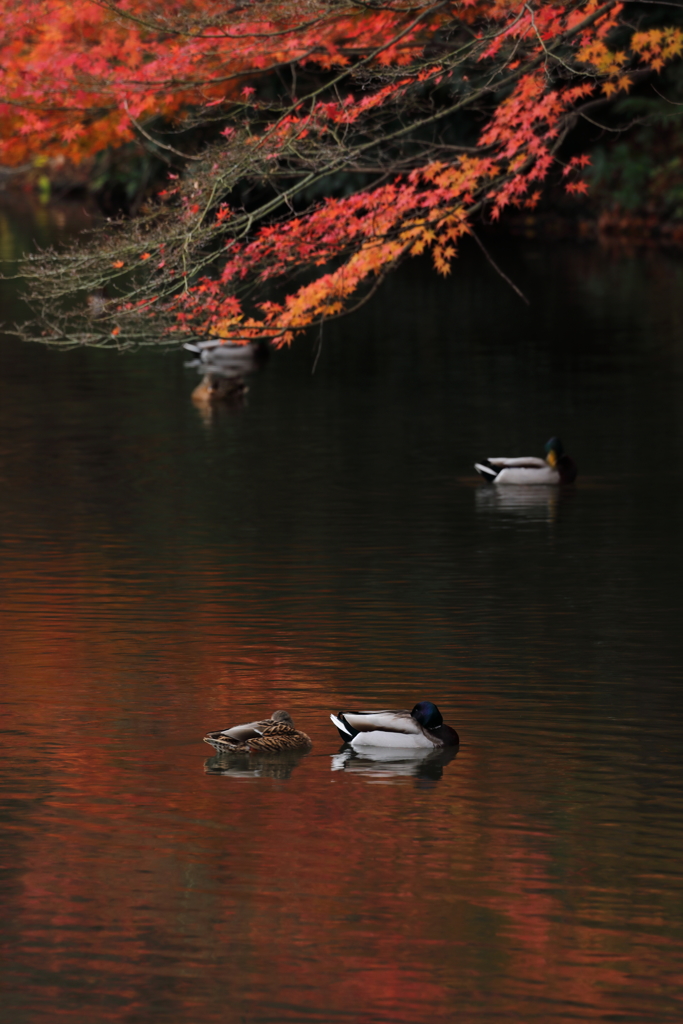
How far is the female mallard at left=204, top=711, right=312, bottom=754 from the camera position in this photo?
36.5 feet

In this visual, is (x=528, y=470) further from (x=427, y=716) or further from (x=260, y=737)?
(x=260, y=737)

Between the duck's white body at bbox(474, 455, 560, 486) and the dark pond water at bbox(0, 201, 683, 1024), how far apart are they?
286 mm

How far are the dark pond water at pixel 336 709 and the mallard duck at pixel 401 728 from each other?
15cm

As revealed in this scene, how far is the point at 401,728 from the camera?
1123 centimetres

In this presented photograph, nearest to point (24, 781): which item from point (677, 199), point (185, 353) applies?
point (185, 353)

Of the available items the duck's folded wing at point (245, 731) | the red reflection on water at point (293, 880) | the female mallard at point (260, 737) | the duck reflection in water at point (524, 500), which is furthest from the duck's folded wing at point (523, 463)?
the duck's folded wing at point (245, 731)

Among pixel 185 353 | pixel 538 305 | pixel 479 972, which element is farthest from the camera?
pixel 538 305

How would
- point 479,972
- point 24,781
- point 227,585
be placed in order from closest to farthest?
point 479,972 < point 24,781 < point 227,585

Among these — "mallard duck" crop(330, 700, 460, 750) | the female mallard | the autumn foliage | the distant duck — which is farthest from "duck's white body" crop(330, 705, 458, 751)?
the distant duck

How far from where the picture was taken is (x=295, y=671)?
1292cm

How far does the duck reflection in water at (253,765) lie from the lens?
11.0 metres

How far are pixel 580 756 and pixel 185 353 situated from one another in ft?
79.5

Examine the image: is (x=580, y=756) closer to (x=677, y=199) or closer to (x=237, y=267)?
(x=237, y=267)

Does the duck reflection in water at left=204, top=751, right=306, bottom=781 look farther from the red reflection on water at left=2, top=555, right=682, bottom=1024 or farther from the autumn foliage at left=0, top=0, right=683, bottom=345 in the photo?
the autumn foliage at left=0, top=0, right=683, bottom=345
